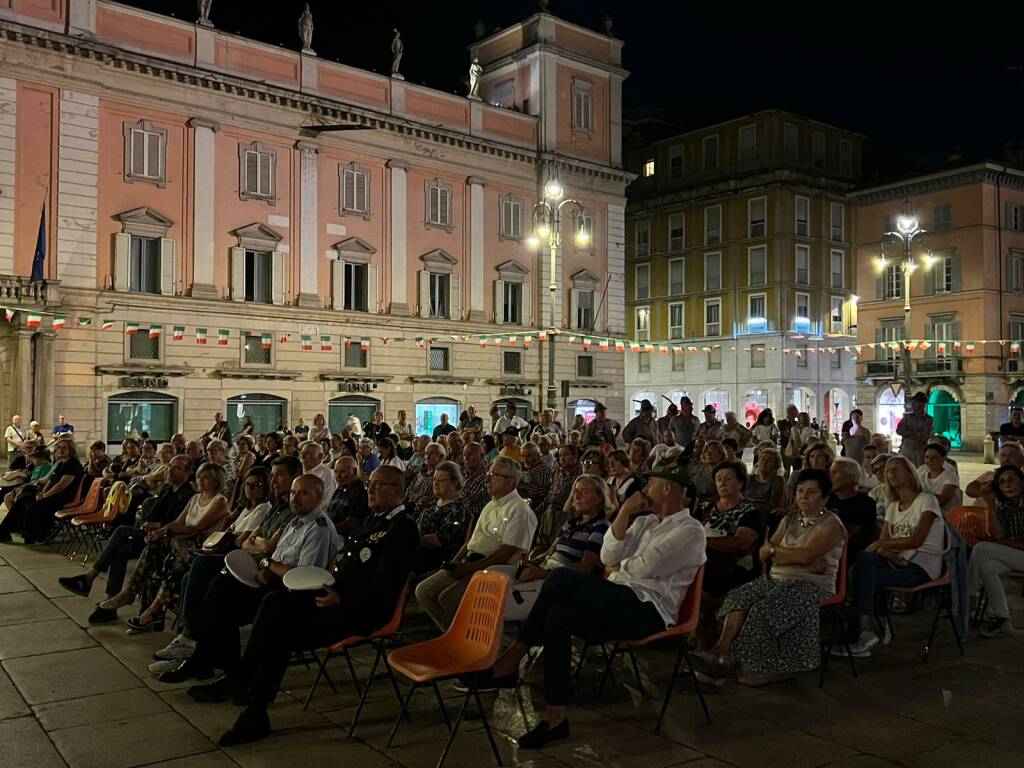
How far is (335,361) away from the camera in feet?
112

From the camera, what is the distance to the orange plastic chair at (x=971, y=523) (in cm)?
856

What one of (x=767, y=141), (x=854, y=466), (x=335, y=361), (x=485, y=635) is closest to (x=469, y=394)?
(x=335, y=361)

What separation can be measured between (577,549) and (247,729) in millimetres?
2499

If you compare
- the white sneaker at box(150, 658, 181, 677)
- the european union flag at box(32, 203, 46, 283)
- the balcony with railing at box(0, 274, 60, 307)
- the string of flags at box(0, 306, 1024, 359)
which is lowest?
the white sneaker at box(150, 658, 181, 677)

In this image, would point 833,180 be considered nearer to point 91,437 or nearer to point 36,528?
point 91,437

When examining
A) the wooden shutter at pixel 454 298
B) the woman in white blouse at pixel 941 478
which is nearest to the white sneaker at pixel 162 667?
the woman in white blouse at pixel 941 478

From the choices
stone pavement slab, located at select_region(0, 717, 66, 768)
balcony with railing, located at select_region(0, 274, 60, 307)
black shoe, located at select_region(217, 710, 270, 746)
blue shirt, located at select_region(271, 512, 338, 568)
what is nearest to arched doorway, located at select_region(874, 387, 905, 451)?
balcony with railing, located at select_region(0, 274, 60, 307)

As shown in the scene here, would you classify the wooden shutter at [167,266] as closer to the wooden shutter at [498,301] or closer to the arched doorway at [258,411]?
the arched doorway at [258,411]

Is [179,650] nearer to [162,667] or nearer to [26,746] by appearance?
[162,667]

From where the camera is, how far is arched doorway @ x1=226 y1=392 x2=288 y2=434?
3178 cm

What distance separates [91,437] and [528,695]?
83.8ft

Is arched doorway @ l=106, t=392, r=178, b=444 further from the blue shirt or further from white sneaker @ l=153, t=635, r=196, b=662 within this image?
the blue shirt

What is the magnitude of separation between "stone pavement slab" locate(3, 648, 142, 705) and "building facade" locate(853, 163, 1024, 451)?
40.7 m

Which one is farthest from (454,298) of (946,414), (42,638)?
(42,638)
